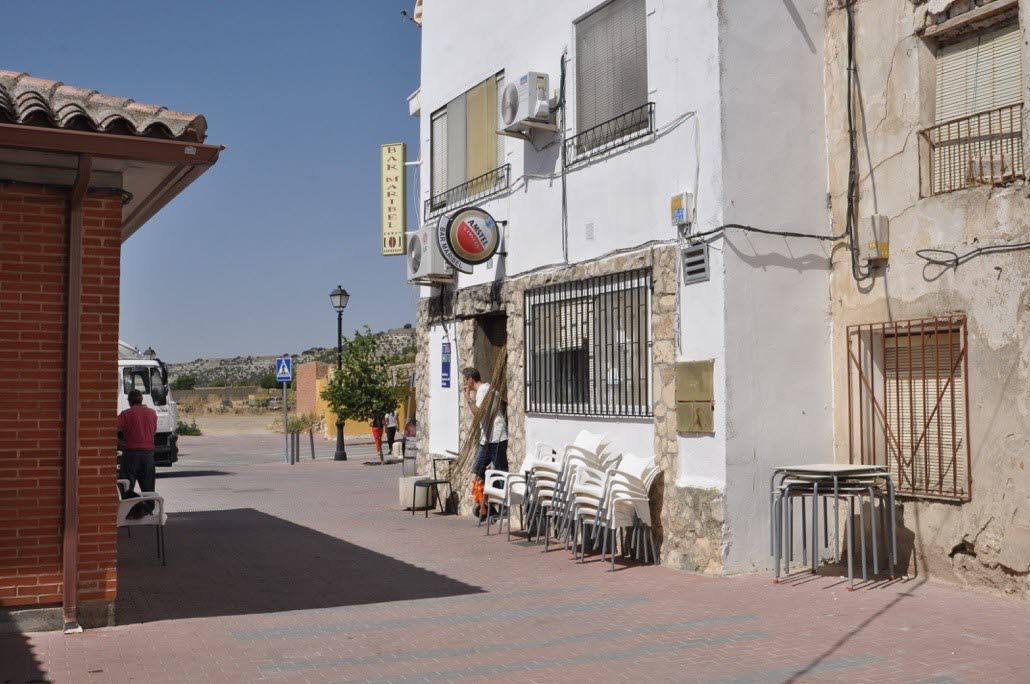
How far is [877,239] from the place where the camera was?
9.56 meters

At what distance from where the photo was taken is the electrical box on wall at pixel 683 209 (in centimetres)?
1011

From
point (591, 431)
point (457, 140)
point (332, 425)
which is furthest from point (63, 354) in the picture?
point (332, 425)

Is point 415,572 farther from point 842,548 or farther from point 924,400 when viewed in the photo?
point 924,400

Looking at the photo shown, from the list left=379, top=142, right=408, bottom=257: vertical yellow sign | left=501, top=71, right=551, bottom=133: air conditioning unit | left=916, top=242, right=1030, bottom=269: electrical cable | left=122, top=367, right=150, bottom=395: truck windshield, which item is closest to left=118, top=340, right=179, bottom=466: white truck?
left=122, top=367, right=150, bottom=395: truck windshield

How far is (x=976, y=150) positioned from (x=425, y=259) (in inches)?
315

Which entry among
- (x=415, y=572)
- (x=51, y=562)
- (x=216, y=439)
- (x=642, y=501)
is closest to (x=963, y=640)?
(x=642, y=501)

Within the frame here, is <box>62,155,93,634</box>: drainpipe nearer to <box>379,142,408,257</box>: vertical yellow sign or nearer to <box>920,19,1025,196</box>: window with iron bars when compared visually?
<box>920,19,1025,196</box>: window with iron bars

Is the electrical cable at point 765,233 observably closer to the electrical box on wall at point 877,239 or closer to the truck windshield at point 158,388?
the electrical box on wall at point 877,239

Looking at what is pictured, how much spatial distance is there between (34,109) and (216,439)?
35.9m

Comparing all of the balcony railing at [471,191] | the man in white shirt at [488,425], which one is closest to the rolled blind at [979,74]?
the balcony railing at [471,191]

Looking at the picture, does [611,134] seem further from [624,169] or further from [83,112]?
[83,112]

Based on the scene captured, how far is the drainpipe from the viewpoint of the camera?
24.7 feet

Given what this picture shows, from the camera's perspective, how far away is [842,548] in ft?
32.6

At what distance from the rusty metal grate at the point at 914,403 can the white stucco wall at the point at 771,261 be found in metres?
0.39
